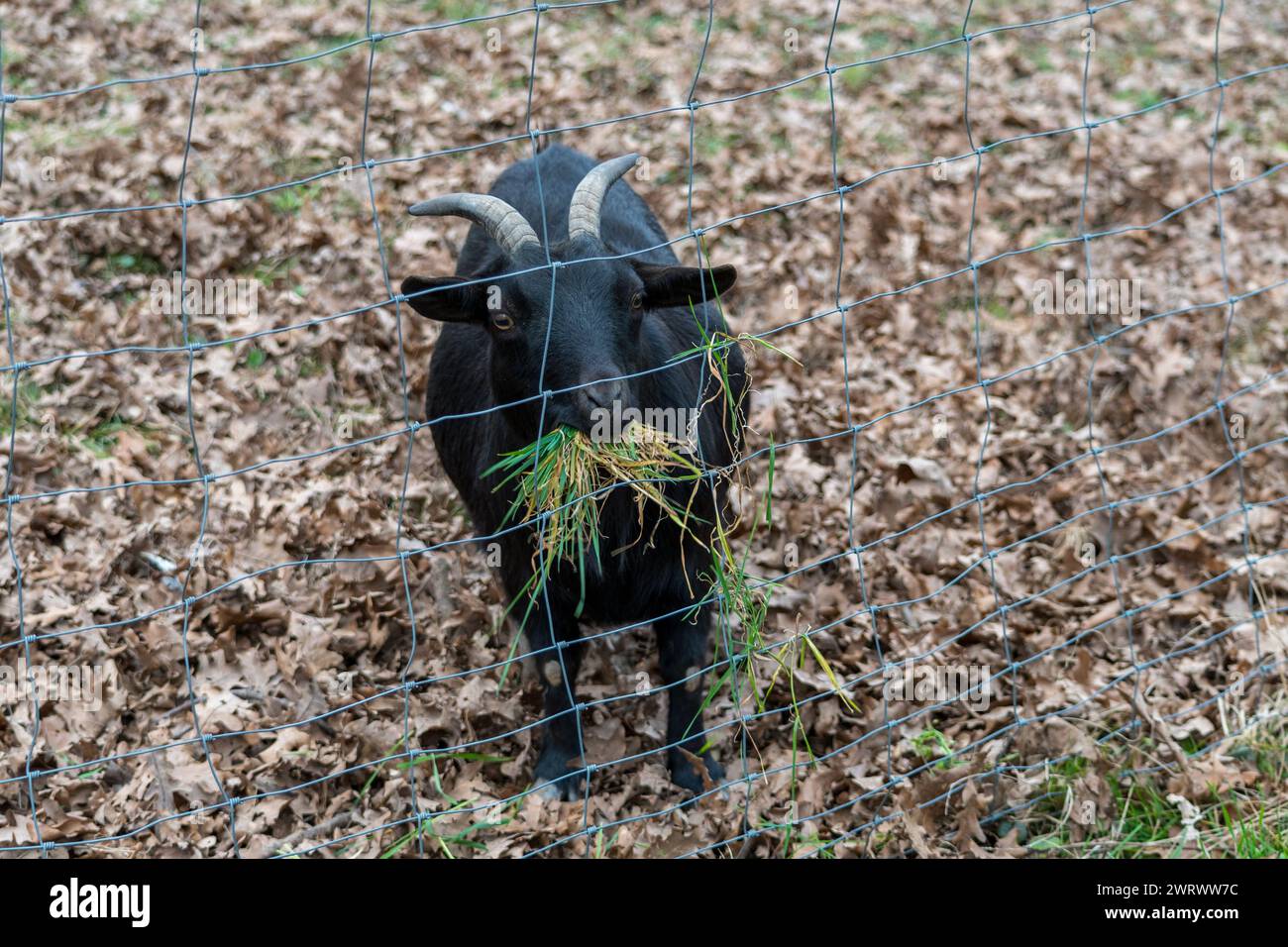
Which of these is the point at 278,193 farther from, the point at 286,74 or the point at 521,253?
the point at 521,253

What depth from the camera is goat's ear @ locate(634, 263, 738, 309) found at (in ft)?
12.1

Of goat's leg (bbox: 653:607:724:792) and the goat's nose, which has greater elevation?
the goat's nose

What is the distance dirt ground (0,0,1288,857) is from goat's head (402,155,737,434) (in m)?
0.30

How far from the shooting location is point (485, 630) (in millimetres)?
4785

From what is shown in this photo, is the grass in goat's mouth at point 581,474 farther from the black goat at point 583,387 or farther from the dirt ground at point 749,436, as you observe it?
the dirt ground at point 749,436

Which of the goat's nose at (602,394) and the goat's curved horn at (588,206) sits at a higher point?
the goat's curved horn at (588,206)

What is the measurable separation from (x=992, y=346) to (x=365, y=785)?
13.5 ft

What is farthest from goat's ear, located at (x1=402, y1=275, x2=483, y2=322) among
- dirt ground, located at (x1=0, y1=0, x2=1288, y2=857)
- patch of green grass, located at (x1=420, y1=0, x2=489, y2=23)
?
patch of green grass, located at (x1=420, y1=0, x2=489, y2=23)

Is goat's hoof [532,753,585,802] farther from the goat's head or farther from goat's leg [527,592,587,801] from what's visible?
the goat's head

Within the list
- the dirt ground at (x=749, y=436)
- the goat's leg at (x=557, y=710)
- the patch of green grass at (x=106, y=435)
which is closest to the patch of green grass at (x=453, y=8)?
the dirt ground at (x=749, y=436)

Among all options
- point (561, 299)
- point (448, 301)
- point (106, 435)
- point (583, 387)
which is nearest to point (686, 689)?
point (583, 387)

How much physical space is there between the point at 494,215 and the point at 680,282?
24.7 inches

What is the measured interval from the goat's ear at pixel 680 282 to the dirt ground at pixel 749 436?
30 centimetres

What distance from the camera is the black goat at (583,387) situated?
3.62 meters
